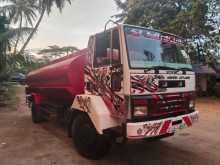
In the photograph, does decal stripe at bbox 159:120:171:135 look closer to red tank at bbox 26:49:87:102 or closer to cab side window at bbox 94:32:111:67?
cab side window at bbox 94:32:111:67

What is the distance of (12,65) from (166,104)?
10.2m

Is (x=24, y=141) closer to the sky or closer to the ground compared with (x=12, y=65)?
closer to the ground

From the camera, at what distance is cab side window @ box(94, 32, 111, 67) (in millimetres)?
4725

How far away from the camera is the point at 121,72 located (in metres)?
4.36

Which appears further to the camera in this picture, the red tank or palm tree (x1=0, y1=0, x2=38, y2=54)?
palm tree (x1=0, y1=0, x2=38, y2=54)

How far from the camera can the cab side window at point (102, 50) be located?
15.5ft

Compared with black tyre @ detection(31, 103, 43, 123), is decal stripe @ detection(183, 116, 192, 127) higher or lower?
higher

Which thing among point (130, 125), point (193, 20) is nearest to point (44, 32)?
point (193, 20)

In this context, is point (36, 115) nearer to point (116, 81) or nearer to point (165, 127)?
point (116, 81)

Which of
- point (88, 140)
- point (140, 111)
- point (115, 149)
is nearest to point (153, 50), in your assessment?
point (140, 111)

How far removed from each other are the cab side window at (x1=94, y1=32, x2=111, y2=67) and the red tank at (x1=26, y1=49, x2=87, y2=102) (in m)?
0.59

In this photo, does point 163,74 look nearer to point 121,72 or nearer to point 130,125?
point 121,72

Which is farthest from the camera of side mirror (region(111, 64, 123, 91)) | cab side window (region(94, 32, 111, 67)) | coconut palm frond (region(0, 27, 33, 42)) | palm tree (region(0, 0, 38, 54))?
palm tree (region(0, 0, 38, 54))

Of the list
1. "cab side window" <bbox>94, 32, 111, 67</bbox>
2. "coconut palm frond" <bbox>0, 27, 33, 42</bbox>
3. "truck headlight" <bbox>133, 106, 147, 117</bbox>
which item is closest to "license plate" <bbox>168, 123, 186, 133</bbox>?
"truck headlight" <bbox>133, 106, 147, 117</bbox>
